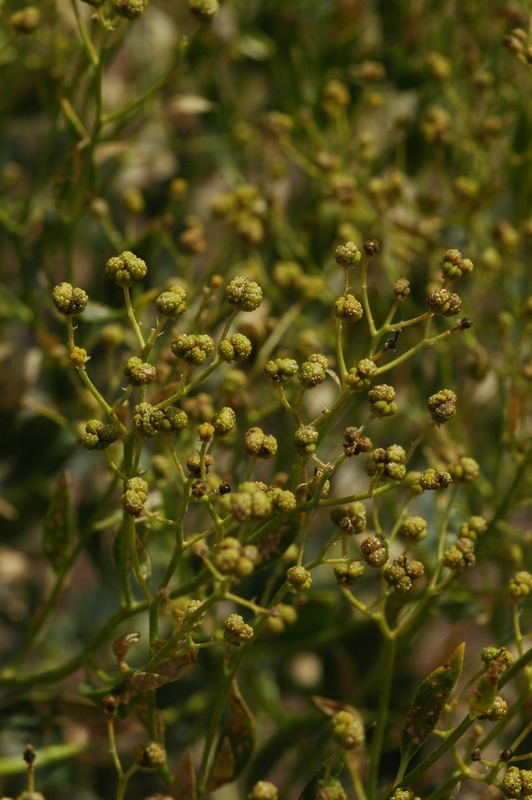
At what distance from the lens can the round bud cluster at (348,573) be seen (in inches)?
44.9

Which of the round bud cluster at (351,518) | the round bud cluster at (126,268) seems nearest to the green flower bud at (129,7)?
the round bud cluster at (126,268)

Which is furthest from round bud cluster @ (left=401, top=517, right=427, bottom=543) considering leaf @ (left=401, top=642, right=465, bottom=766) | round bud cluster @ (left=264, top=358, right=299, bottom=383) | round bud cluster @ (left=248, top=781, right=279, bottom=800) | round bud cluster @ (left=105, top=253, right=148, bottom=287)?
round bud cluster @ (left=105, top=253, right=148, bottom=287)

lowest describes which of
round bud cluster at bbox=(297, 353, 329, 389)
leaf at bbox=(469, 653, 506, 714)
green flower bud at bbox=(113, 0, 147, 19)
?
leaf at bbox=(469, 653, 506, 714)

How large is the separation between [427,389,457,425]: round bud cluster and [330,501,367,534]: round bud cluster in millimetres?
150

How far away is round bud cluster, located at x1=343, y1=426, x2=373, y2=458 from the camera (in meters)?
1.11

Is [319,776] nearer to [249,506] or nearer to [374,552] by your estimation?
[374,552]

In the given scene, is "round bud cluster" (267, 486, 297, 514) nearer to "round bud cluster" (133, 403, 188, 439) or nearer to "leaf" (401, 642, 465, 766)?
"round bud cluster" (133, 403, 188, 439)

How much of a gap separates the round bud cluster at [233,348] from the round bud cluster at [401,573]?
317 mm

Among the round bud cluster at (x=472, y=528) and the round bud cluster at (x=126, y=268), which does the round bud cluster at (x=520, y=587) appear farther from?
the round bud cluster at (x=126, y=268)

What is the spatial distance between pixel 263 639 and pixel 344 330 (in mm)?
590

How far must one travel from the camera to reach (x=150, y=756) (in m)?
1.13

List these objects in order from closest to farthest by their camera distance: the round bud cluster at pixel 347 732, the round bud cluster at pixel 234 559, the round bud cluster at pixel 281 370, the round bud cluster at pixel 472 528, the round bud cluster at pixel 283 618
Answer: the round bud cluster at pixel 234 559 < the round bud cluster at pixel 347 732 < the round bud cluster at pixel 281 370 < the round bud cluster at pixel 472 528 < the round bud cluster at pixel 283 618

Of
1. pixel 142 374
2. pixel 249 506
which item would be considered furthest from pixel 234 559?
pixel 142 374

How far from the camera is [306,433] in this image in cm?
111
